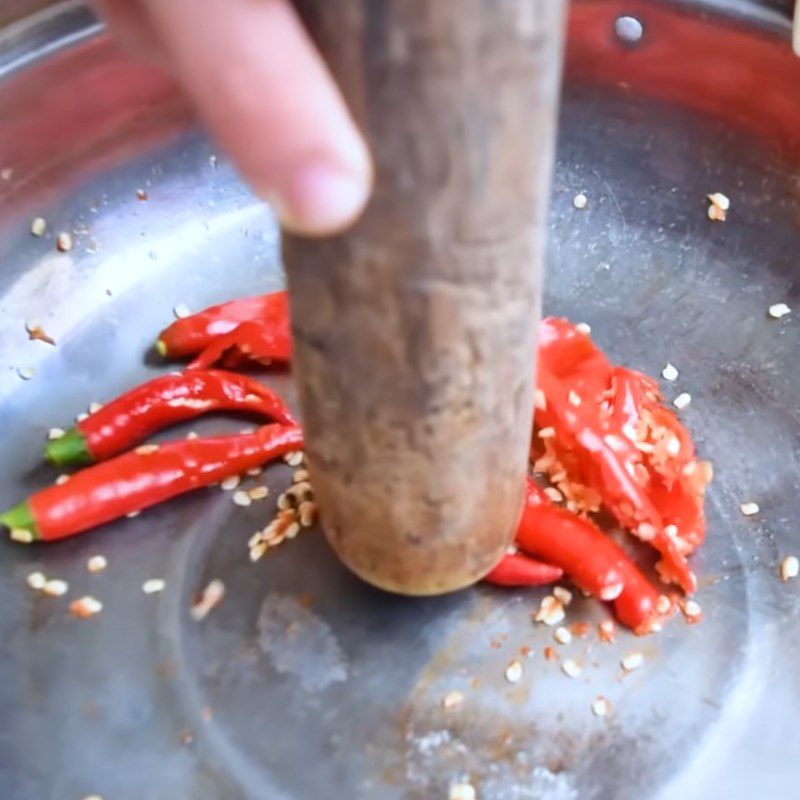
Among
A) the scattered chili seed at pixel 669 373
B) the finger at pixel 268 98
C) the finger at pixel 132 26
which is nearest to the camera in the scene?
the finger at pixel 268 98

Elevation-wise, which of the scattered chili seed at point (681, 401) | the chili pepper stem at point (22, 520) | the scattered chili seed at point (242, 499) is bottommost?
the scattered chili seed at point (681, 401)

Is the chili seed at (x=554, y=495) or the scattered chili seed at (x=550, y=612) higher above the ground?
the chili seed at (x=554, y=495)

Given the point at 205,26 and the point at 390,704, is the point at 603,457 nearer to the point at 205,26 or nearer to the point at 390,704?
the point at 390,704

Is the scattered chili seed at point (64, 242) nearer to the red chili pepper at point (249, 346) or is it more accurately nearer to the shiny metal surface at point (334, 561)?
the shiny metal surface at point (334, 561)

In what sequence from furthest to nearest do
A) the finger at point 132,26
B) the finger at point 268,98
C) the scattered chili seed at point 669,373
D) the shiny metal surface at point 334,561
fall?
the scattered chili seed at point 669,373 < the shiny metal surface at point 334,561 < the finger at point 132,26 < the finger at point 268,98

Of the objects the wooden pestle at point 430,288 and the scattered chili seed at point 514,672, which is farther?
the scattered chili seed at point 514,672

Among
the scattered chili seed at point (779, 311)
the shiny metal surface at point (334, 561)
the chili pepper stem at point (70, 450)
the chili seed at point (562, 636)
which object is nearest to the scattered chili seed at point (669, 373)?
the shiny metal surface at point (334, 561)
